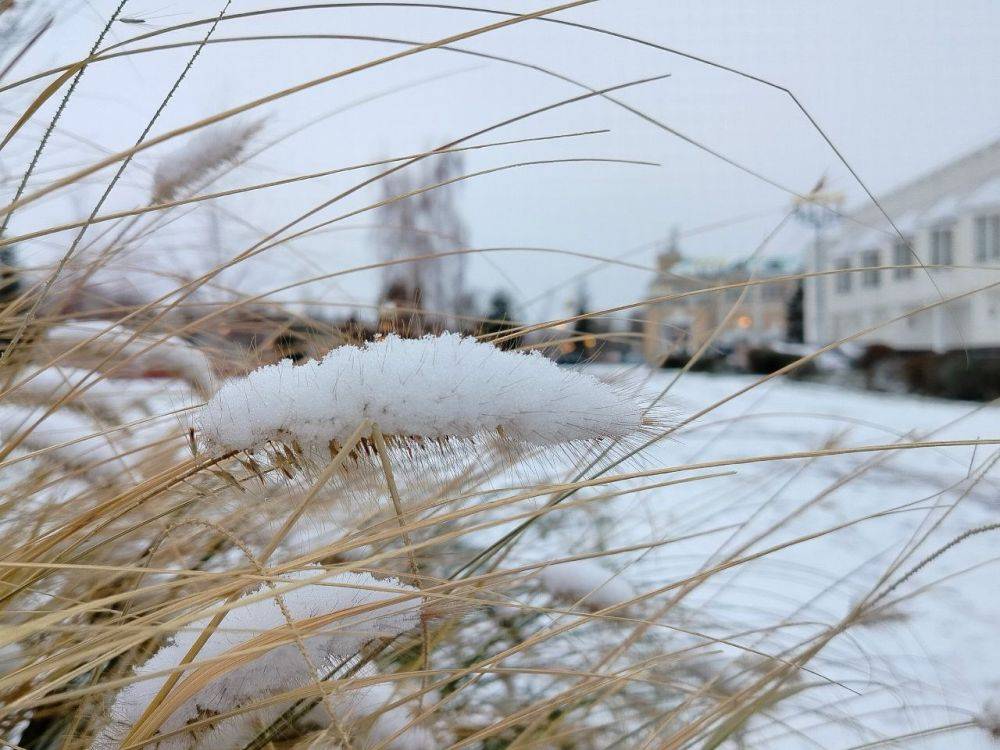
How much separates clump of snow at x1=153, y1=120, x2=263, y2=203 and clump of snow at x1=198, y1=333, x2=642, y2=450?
0.43m

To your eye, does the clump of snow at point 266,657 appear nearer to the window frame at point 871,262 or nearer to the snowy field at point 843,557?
the snowy field at point 843,557

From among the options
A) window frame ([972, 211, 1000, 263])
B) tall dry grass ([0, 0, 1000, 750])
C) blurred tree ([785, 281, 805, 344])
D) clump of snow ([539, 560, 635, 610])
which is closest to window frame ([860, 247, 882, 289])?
blurred tree ([785, 281, 805, 344])

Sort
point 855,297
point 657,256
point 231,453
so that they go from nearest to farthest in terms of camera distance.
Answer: point 231,453
point 657,256
point 855,297

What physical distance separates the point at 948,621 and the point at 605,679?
Result: 7.82ft

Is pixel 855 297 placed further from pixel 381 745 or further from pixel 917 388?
pixel 381 745

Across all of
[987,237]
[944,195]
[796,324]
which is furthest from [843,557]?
[796,324]

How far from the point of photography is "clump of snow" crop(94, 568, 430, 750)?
1.16 ft

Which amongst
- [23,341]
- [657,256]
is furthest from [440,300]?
[23,341]

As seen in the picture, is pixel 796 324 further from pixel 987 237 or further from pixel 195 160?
pixel 195 160

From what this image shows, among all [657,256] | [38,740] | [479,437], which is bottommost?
[38,740]

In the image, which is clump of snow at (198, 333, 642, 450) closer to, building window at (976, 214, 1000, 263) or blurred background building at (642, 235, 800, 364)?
blurred background building at (642, 235, 800, 364)

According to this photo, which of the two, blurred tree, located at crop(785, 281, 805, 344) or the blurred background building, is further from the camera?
blurred tree, located at crop(785, 281, 805, 344)

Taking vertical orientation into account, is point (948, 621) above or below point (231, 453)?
below

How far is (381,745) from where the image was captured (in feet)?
1.38
